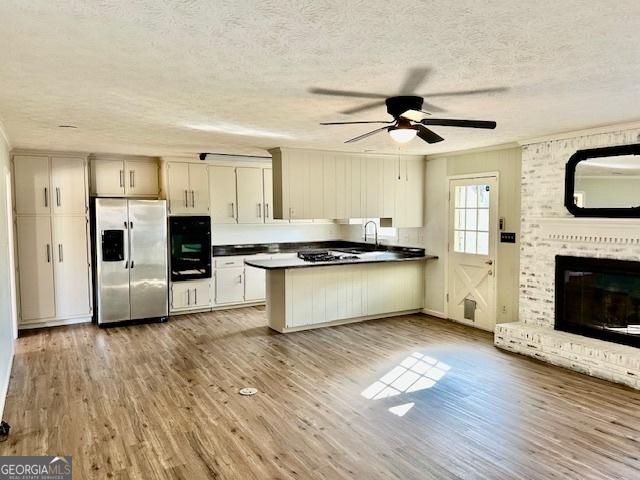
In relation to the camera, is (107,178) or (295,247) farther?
(295,247)

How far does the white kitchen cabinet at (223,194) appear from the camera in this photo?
7.33 metres

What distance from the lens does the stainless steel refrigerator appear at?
637 centimetres

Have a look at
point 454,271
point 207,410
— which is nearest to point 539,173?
point 454,271

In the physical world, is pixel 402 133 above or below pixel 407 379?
above

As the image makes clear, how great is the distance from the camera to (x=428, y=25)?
6.63ft

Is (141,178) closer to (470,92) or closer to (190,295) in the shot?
(190,295)

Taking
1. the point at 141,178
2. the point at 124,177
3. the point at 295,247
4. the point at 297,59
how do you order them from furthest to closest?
the point at 295,247
the point at 141,178
the point at 124,177
the point at 297,59

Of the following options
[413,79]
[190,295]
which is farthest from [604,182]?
[190,295]

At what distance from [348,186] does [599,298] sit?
3.34 m

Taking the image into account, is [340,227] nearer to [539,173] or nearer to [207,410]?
[539,173]

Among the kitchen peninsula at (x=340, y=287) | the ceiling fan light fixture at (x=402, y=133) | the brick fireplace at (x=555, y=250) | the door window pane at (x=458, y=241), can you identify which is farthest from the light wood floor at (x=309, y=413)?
the ceiling fan light fixture at (x=402, y=133)

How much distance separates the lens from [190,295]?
7.11 metres

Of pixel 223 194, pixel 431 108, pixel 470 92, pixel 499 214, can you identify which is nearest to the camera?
pixel 470 92

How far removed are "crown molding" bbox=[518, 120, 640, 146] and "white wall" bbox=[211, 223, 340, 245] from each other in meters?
4.24
